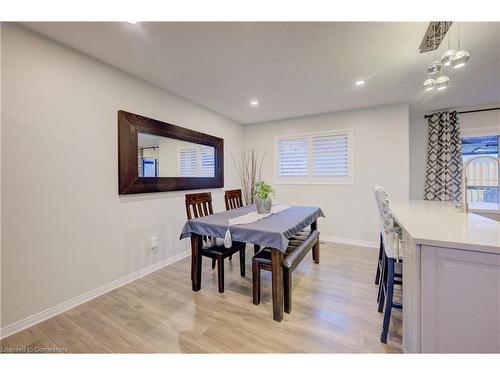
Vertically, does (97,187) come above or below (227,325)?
above

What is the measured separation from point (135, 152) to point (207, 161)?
51.7 inches

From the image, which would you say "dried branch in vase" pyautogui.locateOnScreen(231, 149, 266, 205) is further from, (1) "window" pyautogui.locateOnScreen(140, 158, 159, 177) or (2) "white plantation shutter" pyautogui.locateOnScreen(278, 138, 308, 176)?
(1) "window" pyautogui.locateOnScreen(140, 158, 159, 177)

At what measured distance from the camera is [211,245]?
7.54ft

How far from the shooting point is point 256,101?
3.28 metres

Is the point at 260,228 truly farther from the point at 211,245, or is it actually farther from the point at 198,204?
the point at 198,204

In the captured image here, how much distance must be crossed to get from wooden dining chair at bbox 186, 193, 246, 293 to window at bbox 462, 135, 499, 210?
3.85m

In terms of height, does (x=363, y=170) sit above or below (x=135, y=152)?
below

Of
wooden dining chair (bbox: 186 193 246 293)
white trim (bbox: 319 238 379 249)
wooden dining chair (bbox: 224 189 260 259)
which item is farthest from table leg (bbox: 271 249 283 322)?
white trim (bbox: 319 238 379 249)

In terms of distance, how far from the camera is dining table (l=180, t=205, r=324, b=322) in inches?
67.0

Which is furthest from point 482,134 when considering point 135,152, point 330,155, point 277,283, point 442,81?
point 135,152

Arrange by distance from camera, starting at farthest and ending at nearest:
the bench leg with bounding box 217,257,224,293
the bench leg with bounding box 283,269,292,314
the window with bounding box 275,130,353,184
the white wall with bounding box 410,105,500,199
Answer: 1. the window with bounding box 275,130,353,184
2. the white wall with bounding box 410,105,500,199
3. the bench leg with bounding box 217,257,224,293
4. the bench leg with bounding box 283,269,292,314

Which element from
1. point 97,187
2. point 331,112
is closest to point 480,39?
point 331,112
